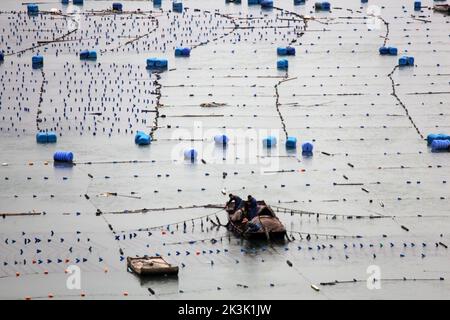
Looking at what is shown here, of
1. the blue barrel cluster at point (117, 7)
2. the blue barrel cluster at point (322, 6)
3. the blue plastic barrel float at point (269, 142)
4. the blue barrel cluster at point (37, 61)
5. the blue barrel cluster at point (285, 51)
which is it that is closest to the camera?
the blue plastic barrel float at point (269, 142)

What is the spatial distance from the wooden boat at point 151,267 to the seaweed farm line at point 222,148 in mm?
319

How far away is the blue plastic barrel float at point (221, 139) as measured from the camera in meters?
73.2

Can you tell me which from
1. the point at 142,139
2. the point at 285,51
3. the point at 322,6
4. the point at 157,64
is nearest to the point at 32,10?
the point at 322,6

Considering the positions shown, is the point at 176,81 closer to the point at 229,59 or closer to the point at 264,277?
the point at 229,59

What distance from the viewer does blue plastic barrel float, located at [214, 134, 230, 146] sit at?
73188 millimetres

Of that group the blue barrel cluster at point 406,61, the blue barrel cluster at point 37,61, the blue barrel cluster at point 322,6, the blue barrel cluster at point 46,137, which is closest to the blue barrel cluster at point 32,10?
the blue barrel cluster at point 37,61

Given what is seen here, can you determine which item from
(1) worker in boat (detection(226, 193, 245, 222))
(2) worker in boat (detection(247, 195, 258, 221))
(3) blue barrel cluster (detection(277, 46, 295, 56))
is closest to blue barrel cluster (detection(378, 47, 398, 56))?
(3) blue barrel cluster (detection(277, 46, 295, 56))

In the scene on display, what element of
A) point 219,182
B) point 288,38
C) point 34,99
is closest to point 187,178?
point 219,182

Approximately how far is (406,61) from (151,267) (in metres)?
40.3

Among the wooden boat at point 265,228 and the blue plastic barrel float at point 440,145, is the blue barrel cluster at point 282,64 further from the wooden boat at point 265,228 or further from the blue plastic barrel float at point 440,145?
the wooden boat at point 265,228

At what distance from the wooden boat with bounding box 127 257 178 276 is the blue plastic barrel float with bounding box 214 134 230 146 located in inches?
716

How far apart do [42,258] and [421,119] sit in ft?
89.0

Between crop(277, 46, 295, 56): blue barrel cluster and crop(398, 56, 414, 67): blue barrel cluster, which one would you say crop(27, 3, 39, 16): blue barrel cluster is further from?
crop(398, 56, 414, 67): blue barrel cluster

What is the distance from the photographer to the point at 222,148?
7262 cm
